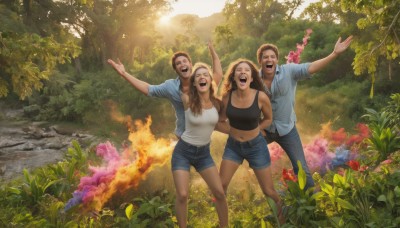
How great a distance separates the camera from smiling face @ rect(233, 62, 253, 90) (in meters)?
4.11

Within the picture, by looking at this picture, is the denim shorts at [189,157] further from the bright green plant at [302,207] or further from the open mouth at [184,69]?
the bright green plant at [302,207]

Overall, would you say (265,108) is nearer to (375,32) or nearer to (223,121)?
(223,121)

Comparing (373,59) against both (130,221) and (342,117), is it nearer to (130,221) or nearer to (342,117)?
(130,221)

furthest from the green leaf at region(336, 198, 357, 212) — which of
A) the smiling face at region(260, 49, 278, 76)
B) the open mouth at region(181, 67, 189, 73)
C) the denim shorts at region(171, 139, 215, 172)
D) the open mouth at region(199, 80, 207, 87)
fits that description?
the open mouth at region(181, 67, 189, 73)

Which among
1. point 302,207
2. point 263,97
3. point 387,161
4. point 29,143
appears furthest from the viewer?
point 29,143

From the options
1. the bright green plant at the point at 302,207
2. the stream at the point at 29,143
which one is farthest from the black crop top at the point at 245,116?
the stream at the point at 29,143

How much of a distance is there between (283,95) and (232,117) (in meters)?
0.77

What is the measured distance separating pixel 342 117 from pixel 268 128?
9263 mm

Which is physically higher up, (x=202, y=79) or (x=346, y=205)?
(x=202, y=79)

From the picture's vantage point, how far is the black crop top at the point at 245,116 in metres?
4.12

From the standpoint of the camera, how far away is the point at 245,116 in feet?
13.5

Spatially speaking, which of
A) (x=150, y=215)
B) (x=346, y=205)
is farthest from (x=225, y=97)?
(x=150, y=215)

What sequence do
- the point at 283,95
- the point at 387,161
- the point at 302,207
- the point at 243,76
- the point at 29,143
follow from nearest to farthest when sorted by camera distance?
the point at 243,76 < the point at 302,207 < the point at 283,95 < the point at 387,161 < the point at 29,143

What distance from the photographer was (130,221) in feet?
16.6
